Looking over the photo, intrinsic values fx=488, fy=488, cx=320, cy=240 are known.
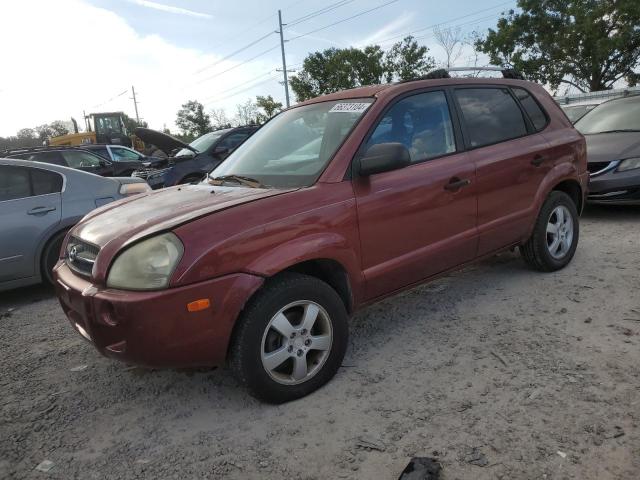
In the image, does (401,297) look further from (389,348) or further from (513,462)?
(513,462)

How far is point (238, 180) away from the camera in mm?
3266

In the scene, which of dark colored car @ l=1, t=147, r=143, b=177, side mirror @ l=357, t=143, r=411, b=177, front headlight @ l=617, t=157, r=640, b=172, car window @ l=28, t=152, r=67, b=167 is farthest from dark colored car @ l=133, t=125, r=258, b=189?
front headlight @ l=617, t=157, r=640, b=172

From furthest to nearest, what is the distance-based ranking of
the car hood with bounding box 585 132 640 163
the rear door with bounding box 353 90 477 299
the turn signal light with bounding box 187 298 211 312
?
1. the car hood with bounding box 585 132 640 163
2. the rear door with bounding box 353 90 477 299
3. the turn signal light with bounding box 187 298 211 312

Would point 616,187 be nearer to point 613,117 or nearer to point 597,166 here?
point 597,166

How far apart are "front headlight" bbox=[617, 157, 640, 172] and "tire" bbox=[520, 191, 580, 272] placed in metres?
2.15

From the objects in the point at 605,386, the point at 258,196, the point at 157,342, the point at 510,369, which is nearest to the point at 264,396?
the point at 157,342

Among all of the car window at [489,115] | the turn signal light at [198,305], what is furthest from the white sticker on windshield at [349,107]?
the turn signal light at [198,305]

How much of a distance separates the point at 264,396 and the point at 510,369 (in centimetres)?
142

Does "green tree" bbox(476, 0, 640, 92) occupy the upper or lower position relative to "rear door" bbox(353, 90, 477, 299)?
upper

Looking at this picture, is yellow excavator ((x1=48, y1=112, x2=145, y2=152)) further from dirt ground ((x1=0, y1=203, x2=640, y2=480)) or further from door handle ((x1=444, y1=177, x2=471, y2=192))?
door handle ((x1=444, y1=177, x2=471, y2=192))

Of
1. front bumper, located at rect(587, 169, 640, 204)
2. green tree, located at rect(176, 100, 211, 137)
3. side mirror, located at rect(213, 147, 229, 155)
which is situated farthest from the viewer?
green tree, located at rect(176, 100, 211, 137)

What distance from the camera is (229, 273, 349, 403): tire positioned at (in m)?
2.47

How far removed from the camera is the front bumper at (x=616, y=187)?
19.4ft

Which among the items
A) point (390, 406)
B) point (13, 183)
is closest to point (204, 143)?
point (13, 183)
